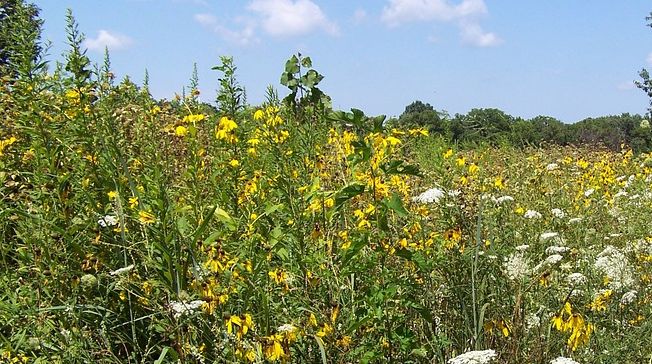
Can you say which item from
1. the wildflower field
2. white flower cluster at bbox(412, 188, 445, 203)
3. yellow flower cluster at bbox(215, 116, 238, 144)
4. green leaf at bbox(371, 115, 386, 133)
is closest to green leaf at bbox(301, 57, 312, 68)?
the wildflower field

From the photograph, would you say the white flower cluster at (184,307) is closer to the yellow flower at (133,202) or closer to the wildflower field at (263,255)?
the wildflower field at (263,255)

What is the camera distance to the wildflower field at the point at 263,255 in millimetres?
2324

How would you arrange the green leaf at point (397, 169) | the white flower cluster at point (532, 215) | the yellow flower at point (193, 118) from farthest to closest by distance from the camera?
the white flower cluster at point (532, 215)
the yellow flower at point (193, 118)
the green leaf at point (397, 169)

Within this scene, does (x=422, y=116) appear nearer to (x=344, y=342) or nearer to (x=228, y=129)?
(x=228, y=129)

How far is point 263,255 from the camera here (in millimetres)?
2416

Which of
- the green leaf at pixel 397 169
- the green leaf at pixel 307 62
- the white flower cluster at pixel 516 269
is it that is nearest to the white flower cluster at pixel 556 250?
the white flower cluster at pixel 516 269

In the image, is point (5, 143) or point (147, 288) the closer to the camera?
point (147, 288)

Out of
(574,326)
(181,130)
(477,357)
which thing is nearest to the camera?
(477,357)

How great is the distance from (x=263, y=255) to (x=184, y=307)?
1.36 feet

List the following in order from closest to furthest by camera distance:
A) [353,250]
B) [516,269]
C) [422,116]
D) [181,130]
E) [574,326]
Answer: [574,326] → [353,250] → [516,269] → [181,130] → [422,116]

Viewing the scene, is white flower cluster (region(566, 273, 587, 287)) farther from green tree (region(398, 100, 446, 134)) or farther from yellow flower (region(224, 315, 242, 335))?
green tree (region(398, 100, 446, 134))

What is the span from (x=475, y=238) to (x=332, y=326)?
0.74 metres

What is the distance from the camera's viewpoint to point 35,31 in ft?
10.8

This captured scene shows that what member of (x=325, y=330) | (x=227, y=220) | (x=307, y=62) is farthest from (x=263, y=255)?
(x=307, y=62)
